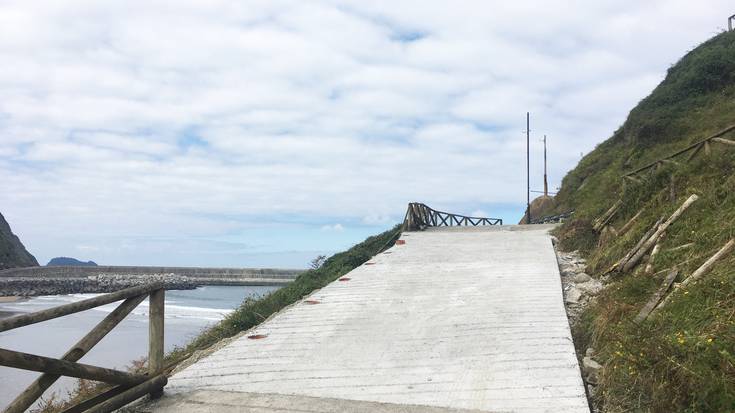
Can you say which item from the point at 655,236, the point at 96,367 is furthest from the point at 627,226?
the point at 96,367

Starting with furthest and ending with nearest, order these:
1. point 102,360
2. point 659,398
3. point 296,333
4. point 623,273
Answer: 1. point 102,360
2. point 623,273
3. point 296,333
4. point 659,398

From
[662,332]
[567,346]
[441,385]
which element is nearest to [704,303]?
[662,332]

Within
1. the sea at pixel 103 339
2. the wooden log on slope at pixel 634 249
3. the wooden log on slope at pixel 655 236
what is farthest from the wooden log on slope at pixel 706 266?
the sea at pixel 103 339

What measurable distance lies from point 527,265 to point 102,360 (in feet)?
52.1

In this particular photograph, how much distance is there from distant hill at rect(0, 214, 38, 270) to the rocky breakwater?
1659 centimetres

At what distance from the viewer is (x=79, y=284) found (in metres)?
63.8

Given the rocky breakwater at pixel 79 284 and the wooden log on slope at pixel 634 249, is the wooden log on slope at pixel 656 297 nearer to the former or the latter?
the wooden log on slope at pixel 634 249

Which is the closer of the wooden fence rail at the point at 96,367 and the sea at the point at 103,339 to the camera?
the wooden fence rail at the point at 96,367

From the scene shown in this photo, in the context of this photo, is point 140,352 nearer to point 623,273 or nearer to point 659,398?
point 623,273

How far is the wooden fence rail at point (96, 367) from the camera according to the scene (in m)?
4.15

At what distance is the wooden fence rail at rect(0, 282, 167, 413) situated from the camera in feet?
13.6

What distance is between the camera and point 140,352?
74.7ft

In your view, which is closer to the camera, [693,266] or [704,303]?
[704,303]

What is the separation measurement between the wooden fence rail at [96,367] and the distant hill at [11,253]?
3212 inches
